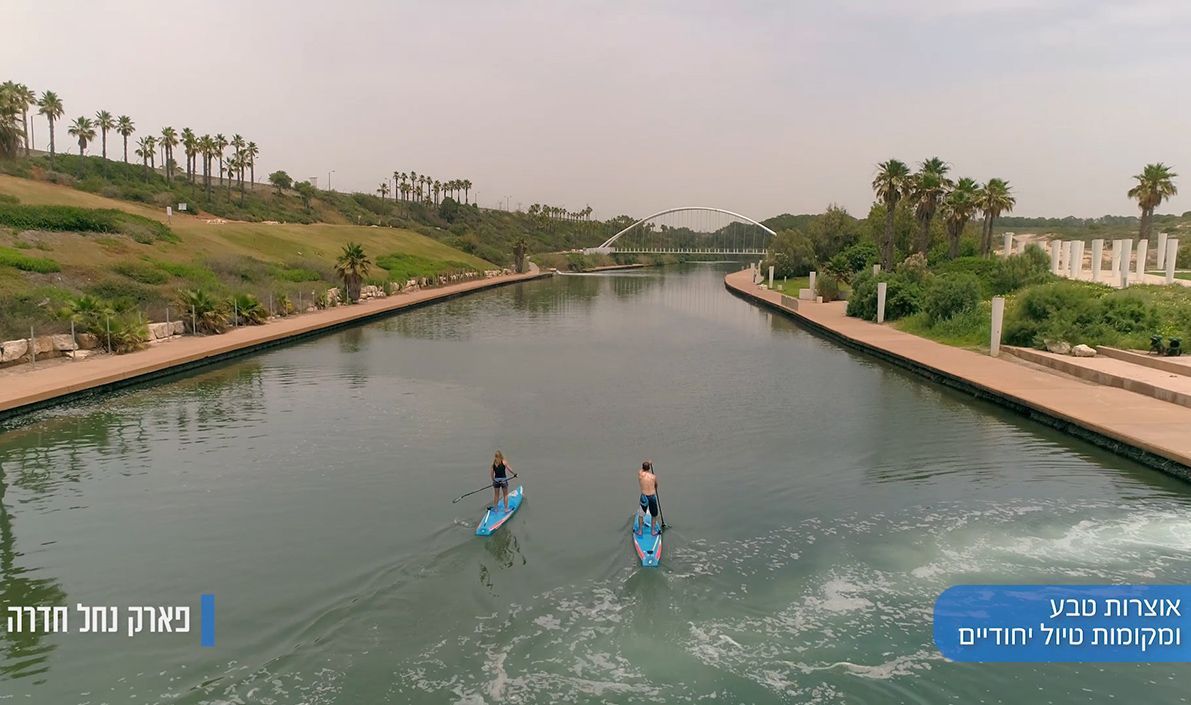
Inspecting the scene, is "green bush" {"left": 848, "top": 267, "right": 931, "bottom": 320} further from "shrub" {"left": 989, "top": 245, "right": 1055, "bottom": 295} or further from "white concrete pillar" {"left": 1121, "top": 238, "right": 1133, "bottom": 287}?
"white concrete pillar" {"left": 1121, "top": 238, "right": 1133, "bottom": 287}

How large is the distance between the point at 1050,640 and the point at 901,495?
469cm

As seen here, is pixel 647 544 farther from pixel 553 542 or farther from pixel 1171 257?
pixel 1171 257

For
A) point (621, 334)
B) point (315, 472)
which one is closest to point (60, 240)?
point (621, 334)

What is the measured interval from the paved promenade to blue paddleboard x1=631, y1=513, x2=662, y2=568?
15388 mm

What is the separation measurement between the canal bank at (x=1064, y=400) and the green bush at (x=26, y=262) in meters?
34.6

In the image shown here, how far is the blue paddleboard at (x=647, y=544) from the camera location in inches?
407

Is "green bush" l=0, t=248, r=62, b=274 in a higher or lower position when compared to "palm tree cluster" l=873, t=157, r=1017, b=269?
lower

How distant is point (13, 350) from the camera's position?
22.0 meters

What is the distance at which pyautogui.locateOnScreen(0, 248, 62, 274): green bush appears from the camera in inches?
1249

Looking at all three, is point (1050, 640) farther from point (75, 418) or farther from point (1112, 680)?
point (75, 418)

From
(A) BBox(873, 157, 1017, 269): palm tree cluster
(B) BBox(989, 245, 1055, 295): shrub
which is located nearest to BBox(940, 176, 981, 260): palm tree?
(A) BBox(873, 157, 1017, 269): palm tree cluster

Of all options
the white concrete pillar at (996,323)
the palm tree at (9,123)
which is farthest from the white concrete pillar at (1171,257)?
the palm tree at (9,123)

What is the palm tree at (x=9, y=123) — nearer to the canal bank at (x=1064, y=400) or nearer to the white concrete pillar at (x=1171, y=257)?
the canal bank at (x=1064, y=400)

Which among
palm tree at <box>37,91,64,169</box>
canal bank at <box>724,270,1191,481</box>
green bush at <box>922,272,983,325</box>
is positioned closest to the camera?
canal bank at <box>724,270,1191,481</box>
